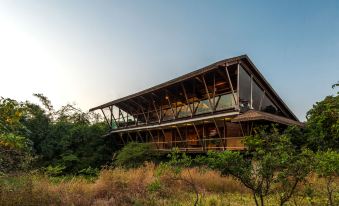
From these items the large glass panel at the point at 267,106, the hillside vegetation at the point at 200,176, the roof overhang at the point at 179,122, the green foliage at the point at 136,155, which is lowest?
the green foliage at the point at 136,155

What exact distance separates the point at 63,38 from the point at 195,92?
10.4 metres

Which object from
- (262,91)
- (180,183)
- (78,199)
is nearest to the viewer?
(78,199)

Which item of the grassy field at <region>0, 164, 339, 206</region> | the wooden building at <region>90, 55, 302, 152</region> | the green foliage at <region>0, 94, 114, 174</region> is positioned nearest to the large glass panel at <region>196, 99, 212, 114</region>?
the wooden building at <region>90, 55, 302, 152</region>

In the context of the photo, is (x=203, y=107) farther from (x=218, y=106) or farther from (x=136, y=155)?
(x=136, y=155)

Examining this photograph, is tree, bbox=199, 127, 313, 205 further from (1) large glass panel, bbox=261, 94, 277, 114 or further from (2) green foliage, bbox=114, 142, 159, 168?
(2) green foliage, bbox=114, 142, 159, 168

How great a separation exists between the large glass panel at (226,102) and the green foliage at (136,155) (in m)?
7.17

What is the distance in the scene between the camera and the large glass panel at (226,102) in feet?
59.9

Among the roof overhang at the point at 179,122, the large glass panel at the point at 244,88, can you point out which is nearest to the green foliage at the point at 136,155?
the roof overhang at the point at 179,122

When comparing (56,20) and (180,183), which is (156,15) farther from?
(180,183)

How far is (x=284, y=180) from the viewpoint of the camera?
550cm

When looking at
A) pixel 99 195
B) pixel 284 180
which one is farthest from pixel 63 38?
pixel 284 180

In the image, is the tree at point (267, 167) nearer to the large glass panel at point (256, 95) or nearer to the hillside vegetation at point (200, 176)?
the hillside vegetation at point (200, 176)

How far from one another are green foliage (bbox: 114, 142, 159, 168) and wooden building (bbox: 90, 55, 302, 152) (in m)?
1.66

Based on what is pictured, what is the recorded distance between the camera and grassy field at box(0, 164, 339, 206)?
6.80 metres
